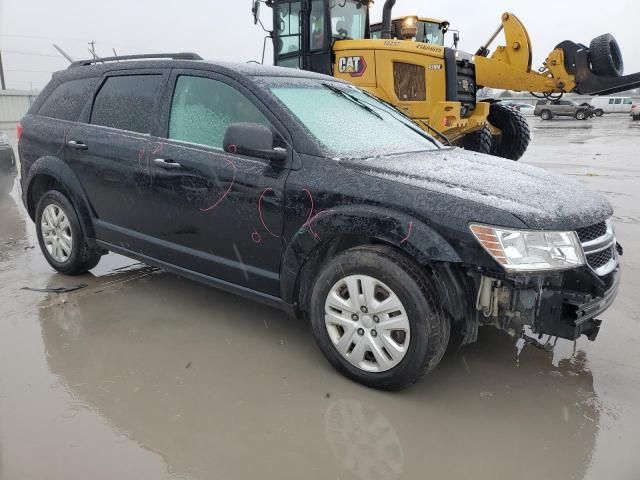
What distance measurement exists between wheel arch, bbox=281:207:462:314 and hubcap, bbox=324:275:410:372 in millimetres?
225

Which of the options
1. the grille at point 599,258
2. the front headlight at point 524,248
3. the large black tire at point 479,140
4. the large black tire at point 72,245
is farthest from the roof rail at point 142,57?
the large black tire at point 479,140

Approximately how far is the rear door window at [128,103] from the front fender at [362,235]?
156 cm

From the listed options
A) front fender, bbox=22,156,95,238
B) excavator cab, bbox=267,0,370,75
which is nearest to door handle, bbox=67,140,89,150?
front fender, bbox=22,156,95,238

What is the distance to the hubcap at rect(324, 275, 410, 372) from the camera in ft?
8.87

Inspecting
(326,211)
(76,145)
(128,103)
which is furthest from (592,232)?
(76,145)

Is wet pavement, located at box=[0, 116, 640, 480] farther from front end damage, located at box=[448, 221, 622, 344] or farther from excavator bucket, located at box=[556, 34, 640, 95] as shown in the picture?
excavator bucket, located at box=[556, 34, 640, 95]

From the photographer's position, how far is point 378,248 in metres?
2.76

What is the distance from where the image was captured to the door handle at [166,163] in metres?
3.51

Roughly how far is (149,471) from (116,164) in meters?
2.37

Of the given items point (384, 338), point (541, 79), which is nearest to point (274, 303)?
point (384, 338)

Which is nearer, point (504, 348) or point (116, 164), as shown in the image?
point (504, 348)

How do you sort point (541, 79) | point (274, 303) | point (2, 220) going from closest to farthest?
point (274, 303), point (2, 220), point (541, 79)

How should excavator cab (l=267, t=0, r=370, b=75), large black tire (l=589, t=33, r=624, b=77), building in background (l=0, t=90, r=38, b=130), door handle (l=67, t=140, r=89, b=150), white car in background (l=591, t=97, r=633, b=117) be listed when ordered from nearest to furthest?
door handle (l=67, t=140, r=89, b=150), excavator cab (l=267, t=0, r=370, b=75), large black tire (l=589, t=33, r=624, b=77), building in background (l=0, t=90, r=38, b=130), white car in background (l=591, t=97, r=633, b=117)

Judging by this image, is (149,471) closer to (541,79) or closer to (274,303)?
(274,303)
